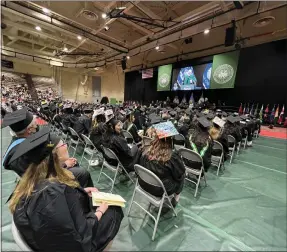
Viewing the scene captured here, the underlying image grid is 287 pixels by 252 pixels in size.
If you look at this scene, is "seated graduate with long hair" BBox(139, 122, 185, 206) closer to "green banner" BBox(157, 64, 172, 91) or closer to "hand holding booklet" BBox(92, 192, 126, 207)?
"hand holding booklet" BBox(92, 192, 126, 207)

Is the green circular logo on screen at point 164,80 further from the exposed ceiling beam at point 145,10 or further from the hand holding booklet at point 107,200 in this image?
the hand holding booklet at point 107,200

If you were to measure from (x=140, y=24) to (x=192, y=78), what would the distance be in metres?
5.50

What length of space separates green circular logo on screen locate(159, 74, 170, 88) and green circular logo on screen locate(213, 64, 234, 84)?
3995mm

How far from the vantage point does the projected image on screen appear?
416 inches

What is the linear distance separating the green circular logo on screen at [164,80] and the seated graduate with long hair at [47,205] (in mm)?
12848

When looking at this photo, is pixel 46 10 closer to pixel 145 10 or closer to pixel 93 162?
pixel 145 10

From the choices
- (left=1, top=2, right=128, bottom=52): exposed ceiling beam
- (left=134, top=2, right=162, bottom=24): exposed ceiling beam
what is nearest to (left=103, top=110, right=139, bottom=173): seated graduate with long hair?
(left=134, top=2, right=162, bottom=24): exposed ceiling beam

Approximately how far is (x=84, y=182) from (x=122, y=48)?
1132 centimetres

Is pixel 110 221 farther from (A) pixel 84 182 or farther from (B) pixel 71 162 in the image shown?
(B) pixel 71 162

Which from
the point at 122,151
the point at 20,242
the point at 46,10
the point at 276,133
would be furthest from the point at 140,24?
the point at 20,242

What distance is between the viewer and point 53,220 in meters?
0.87

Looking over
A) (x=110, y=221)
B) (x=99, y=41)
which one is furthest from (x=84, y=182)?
(x=99, y=41)

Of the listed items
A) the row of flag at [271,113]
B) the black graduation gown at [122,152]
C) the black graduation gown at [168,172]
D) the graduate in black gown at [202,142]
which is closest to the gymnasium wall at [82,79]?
the row of flag at [271,113]

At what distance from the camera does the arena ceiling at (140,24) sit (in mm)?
6176
